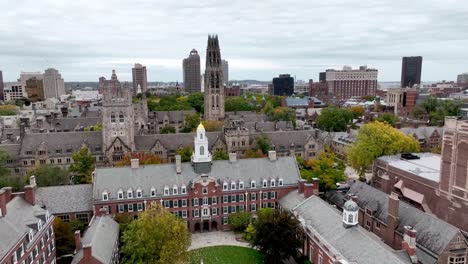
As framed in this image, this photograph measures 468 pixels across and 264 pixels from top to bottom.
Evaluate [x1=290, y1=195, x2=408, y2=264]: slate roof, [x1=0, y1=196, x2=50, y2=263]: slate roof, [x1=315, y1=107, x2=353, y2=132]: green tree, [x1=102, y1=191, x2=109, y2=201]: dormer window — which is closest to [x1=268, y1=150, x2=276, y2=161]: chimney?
[x1=290, y1=195, x2=408, y2=264]: slate roof

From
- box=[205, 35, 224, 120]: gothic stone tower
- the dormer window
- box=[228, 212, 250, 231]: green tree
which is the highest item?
box=[205, 35, 224, 120]: gothic stone tower

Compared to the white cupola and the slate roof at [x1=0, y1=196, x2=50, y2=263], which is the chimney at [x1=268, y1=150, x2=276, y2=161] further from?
the slate roof at [x1=0, y1=196, x2=50, y2=263]

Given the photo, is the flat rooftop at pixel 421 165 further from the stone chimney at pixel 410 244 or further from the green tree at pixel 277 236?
the green tree at pixel 277 236

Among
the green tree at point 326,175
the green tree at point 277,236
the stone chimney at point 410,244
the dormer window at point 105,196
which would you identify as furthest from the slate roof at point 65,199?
the stone chimney at point 410,244

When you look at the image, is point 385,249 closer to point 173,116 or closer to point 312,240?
point 312,240

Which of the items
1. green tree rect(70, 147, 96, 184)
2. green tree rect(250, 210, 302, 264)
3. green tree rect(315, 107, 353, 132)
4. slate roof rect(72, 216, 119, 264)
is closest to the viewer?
slate roof rect(72, 216, 119, 264)

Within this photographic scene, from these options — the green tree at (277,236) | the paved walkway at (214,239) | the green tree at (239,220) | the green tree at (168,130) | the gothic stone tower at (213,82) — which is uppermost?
the gothic stone tower at (213,82)
